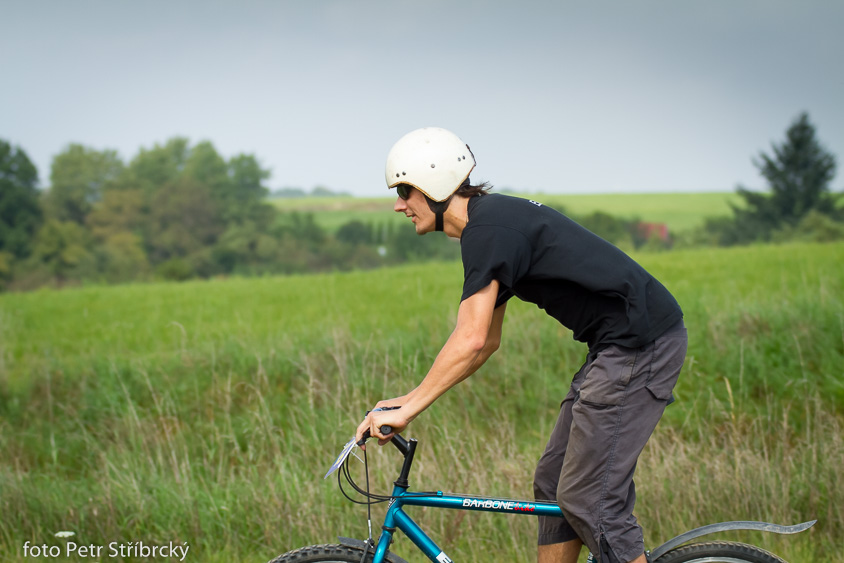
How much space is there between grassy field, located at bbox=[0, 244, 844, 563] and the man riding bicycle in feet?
5.04

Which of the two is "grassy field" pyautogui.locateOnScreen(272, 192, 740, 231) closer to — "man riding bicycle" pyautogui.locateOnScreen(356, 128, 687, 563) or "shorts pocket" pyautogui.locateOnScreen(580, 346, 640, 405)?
"man riding bicycle" pyautogui.locateOnScreen(356, 128, 687, 563)

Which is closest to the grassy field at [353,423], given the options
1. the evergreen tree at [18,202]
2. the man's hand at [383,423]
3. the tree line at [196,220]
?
the man's hand at [383,423]

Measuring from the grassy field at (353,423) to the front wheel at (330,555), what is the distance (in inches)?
58.8

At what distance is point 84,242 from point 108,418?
3912 cm

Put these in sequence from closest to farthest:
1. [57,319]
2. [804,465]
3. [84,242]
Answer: [804,465], [57,319], [84,242]

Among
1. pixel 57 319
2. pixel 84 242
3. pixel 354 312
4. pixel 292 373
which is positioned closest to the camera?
pixel 292 373

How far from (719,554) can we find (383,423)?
1.32m

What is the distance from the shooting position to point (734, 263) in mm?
18484

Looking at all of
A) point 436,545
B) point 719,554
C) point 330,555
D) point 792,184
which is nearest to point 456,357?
point 436,545

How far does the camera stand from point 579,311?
2.70 m

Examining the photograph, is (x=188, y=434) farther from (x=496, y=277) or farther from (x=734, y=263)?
(x=734, y=263)

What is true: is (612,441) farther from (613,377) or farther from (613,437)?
(613,377)

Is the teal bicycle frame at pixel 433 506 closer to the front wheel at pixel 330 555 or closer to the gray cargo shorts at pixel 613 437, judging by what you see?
the front wheel at pixel 330 555

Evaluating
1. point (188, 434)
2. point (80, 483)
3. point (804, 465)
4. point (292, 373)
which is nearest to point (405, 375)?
point (292, 373)
